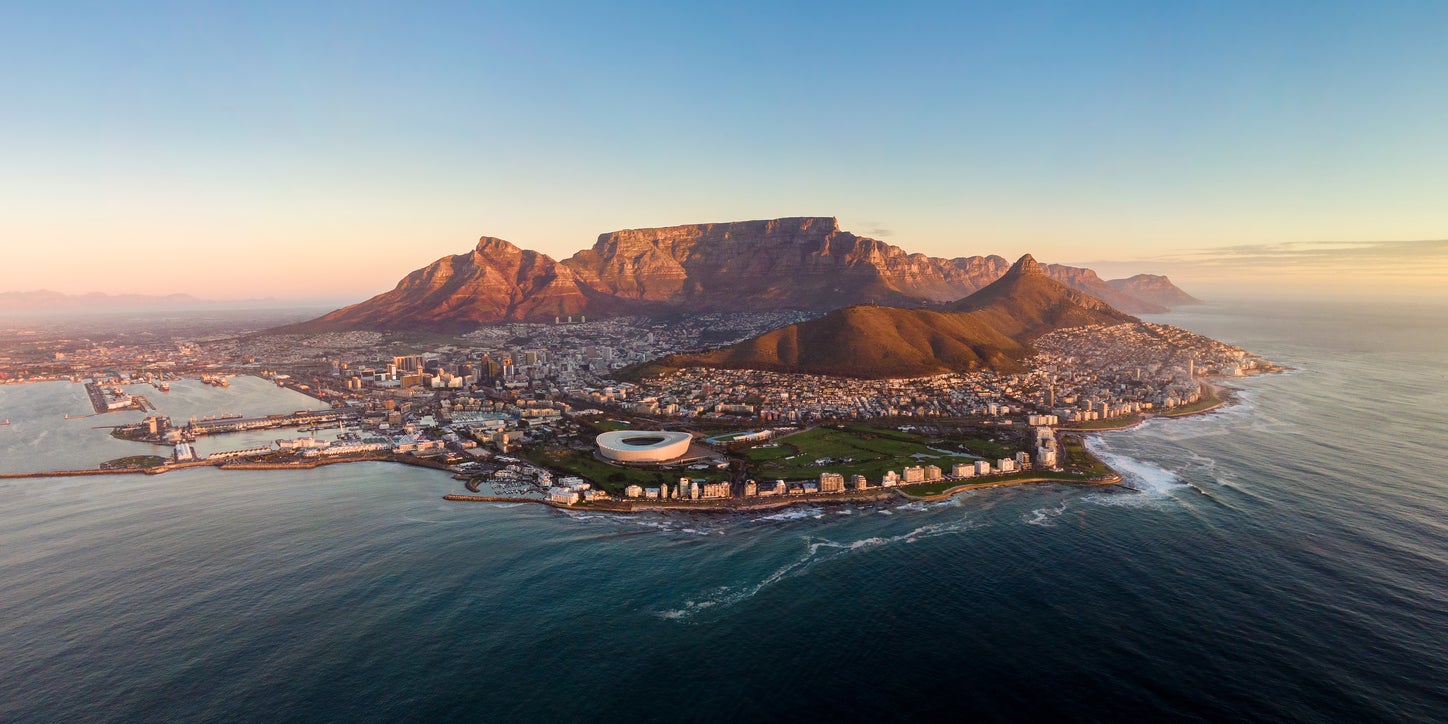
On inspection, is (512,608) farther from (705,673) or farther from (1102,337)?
(1102,337)

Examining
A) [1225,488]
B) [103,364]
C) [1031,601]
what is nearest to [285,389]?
[103,364]

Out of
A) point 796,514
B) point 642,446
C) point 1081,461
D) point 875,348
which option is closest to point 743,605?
point 796,514

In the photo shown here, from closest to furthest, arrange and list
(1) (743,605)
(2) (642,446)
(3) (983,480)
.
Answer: (1) (743,605)
(3) (983,480)
(2) (642,446)

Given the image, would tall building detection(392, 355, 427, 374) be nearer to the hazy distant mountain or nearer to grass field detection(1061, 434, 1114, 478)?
the hazy distant mountain

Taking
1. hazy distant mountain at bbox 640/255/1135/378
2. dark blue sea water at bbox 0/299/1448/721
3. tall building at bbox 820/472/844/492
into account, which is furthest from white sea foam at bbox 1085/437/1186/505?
hazy distant mountain at bbox 640/255/1135/378

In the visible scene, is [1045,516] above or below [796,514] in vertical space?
below

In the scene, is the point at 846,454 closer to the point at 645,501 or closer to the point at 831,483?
the point at 831,483

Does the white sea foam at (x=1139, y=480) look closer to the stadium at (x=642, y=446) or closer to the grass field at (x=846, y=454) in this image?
the grass field at (x=846, y=454)
